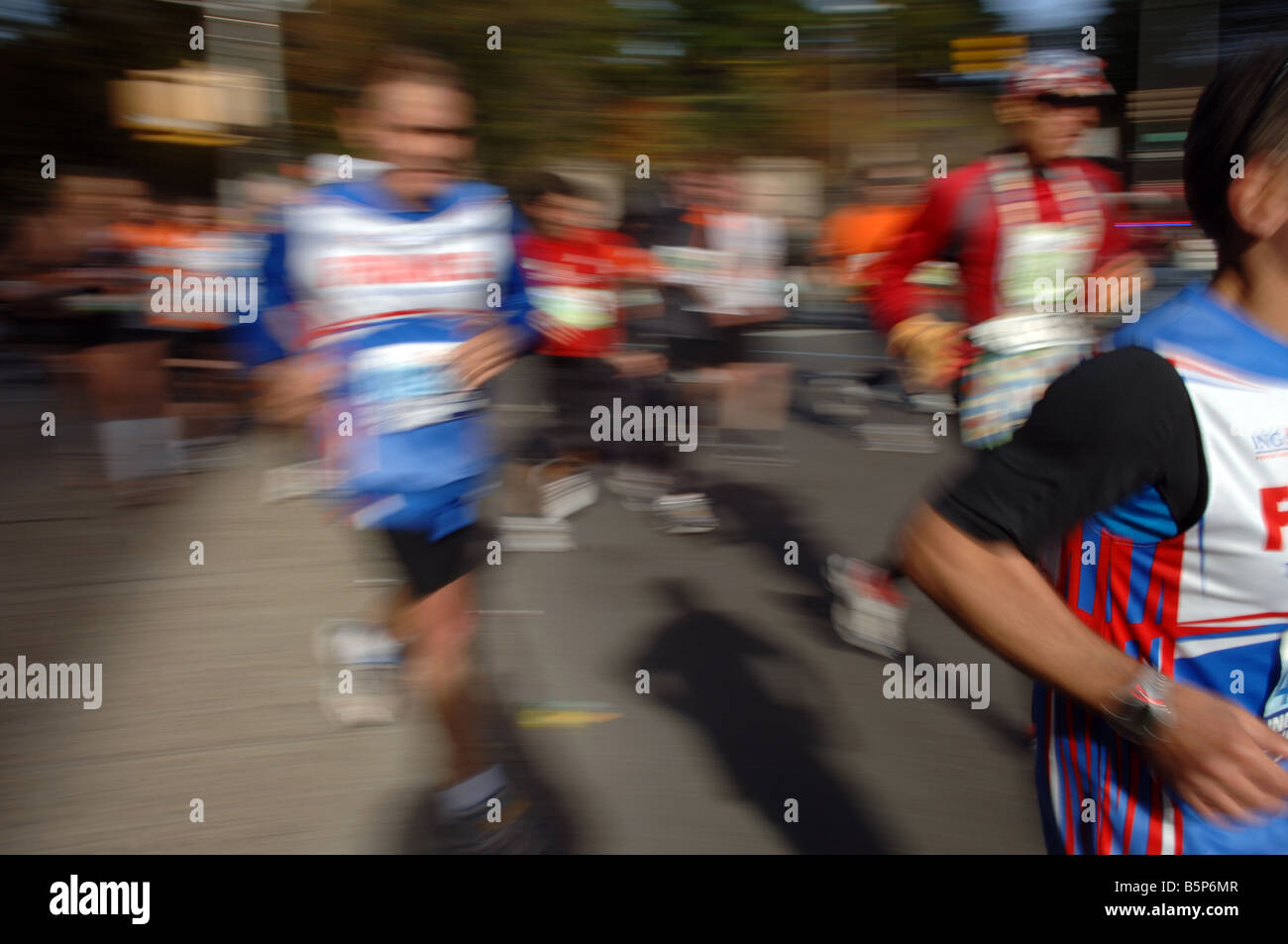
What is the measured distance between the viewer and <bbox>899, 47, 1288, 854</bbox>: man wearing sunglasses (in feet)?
4.23

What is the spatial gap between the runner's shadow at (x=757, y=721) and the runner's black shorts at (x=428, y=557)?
120 centimetres

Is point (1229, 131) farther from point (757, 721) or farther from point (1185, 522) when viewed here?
point (757, 721)

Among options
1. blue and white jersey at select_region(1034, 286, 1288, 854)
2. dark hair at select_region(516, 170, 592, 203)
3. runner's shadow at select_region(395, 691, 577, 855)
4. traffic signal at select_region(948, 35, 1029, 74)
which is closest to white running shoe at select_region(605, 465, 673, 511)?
dark hair at select_region(516, 170, 592, 203)

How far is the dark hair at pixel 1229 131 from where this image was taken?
1337 millimetres

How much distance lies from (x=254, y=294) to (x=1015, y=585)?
8.47ft

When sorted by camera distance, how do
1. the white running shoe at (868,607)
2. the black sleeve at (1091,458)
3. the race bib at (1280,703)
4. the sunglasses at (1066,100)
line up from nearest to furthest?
the black sleeve at (1091,458)
the race bib at (1280,703)
the sunglasses at (1066,100)
the white running shoe at (868,607)

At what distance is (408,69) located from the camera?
299 centimetres

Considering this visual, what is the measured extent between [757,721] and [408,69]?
2.46 m

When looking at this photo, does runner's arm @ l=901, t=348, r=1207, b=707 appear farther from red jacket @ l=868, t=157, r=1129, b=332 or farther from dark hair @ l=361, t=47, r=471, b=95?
red jacket @ l=868, t=157, r=1129, b=332

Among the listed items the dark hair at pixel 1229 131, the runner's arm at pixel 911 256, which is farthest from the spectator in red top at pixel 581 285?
the dark hair at pixel 1229 131

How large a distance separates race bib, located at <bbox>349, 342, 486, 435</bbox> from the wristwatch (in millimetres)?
2093

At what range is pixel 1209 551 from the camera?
4.40ft

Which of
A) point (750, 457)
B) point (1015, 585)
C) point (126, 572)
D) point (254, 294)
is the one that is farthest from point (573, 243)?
point (1015, 585)

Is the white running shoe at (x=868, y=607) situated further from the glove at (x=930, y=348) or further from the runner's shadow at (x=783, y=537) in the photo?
the glove at (x=930, y=348)
